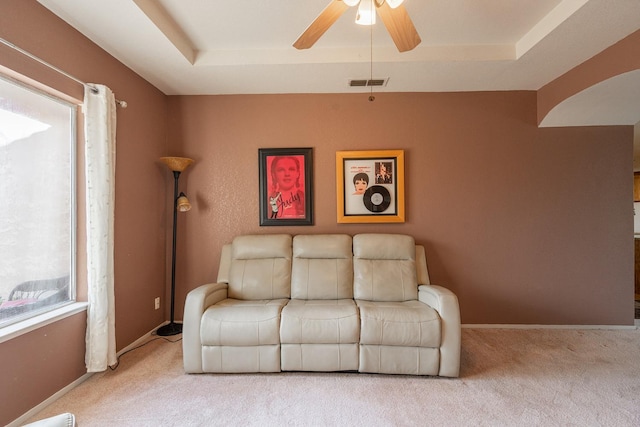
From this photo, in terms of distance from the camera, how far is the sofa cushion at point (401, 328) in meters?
1.99

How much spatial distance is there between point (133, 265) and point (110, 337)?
0.66 m

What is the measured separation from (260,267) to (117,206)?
1283 mm

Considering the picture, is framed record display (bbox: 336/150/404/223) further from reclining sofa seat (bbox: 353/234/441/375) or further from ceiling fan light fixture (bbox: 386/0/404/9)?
ceiling fan light fixture (bbox: 386/0/404/9)

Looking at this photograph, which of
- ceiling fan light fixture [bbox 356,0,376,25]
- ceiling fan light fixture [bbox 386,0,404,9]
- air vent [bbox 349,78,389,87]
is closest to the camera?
ceiling fan light fixture [bbox 386,0,404,9]

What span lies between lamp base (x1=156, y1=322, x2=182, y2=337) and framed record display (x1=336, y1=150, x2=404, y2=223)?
1.95 metres

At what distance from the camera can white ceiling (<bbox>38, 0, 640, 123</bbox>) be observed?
1895 millimetres

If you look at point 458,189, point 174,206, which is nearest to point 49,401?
point 174,206

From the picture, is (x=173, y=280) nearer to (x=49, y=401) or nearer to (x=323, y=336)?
(x=49, y=401)

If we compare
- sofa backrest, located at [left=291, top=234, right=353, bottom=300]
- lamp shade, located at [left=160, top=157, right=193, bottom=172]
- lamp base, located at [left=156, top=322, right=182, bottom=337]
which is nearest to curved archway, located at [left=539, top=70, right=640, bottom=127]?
sofa backrest, located at [left=291, top=234, right=353, bottom=300]

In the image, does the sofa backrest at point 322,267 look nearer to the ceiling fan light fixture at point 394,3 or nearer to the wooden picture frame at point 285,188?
the wooden picture frame at point 285,188

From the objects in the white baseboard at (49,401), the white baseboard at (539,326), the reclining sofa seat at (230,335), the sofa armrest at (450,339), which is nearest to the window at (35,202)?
the white baseboard at (49,401)

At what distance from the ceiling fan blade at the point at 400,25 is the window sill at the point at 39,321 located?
8.44ft

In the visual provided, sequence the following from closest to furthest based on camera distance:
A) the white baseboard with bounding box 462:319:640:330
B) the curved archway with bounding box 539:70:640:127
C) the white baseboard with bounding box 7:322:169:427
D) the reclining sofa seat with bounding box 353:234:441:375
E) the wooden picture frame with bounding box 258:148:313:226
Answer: the white baseboard with bounding box 7:322:169:427 → the reclining sofa seat with bounding box 353:234:441:375 → the curved archway with bounding box 539:70:640:127 → the white baseboard with bounding box 462:319:640:330 → the wooden picture frame with bounding box 258:148:313:226

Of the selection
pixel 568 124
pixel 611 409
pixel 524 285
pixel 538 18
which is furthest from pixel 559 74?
pixel 611 409
